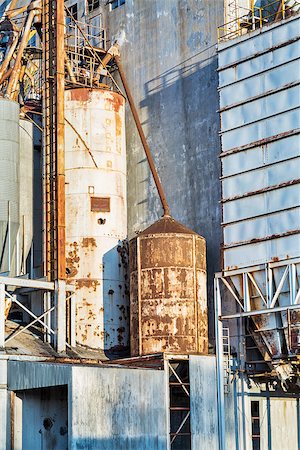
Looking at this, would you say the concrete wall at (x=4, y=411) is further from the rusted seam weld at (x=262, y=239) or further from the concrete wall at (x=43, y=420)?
the rusted seam weld at (x=262, y=239)

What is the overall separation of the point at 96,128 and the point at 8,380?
11.6m

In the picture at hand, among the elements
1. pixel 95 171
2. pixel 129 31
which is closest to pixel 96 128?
pixel 95 171

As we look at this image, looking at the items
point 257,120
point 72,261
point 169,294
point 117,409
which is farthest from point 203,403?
point 257,120

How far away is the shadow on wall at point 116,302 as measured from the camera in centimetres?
3725

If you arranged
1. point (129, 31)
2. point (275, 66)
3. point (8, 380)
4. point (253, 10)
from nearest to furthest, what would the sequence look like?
point (8, 380) < point (275, 66) < point (253, 10) < point (129, 31)

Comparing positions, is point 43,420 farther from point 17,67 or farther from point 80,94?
point 17,67

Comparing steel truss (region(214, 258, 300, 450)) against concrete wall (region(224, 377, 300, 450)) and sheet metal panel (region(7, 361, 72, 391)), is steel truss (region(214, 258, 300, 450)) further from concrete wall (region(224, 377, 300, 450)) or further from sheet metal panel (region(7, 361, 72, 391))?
sheet metal panel (region(7, 361, 72, 391))

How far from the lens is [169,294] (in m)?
35.0

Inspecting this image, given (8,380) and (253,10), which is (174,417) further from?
(253,10)

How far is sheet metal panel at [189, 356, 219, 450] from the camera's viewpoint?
109 ft

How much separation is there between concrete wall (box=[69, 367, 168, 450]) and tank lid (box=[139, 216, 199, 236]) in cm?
575

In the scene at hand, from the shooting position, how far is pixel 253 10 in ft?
121

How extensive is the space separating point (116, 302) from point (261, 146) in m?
8.41

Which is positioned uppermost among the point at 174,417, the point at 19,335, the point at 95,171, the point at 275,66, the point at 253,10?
the point at 253,10
